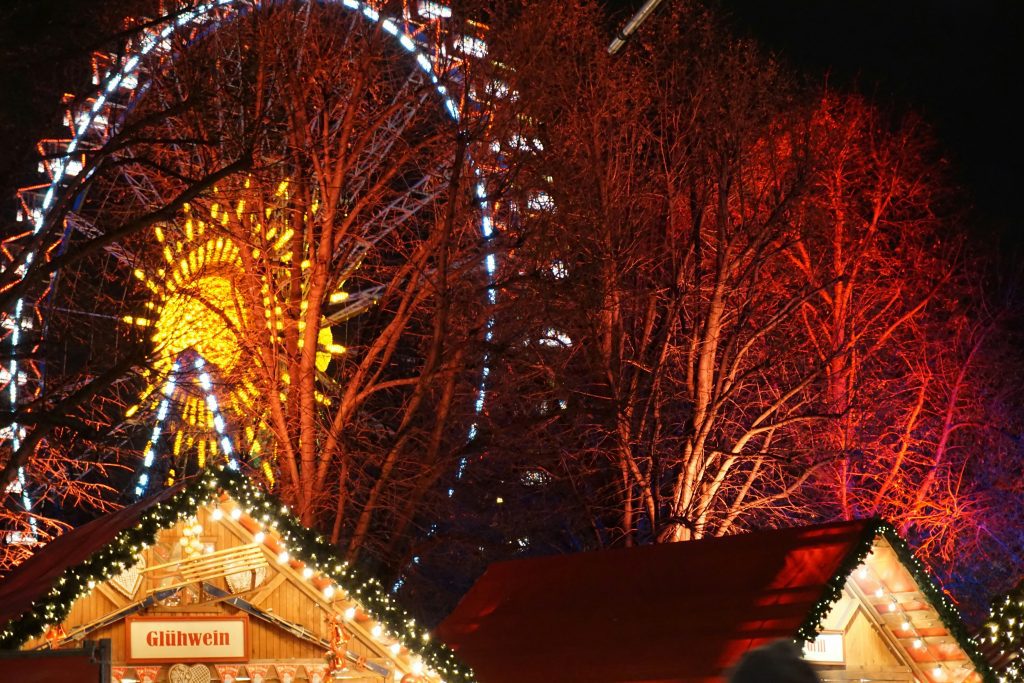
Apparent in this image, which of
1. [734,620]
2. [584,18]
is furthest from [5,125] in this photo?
[584,18]

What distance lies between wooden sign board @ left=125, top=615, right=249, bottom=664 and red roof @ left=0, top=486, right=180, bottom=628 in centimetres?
69

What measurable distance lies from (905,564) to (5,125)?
30.8 feet

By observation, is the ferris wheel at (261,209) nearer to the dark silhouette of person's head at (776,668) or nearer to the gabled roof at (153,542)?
the gabled roof at (153,542)

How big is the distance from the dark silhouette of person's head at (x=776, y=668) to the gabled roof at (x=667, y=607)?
8.15 meters

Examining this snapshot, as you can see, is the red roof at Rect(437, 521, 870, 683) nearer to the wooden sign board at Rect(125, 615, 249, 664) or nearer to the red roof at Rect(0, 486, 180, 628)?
the wooden sign board at Rect(125, 615, 249, 664)

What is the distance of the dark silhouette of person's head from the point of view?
3.96 meters

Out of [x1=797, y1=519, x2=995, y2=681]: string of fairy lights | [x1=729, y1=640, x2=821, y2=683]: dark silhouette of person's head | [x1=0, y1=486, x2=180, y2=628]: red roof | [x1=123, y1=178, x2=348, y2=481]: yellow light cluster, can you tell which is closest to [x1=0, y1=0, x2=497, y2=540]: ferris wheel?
[x1=123, y1=178, x2=348, y2=481]: yellow light cluster

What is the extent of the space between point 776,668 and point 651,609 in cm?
997

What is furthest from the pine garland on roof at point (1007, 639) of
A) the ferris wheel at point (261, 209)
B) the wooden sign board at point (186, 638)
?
the wooden sign board at point (186, 638)

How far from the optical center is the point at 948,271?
28016 mm

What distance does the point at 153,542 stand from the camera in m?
10.4

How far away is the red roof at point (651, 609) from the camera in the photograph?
1260 cm

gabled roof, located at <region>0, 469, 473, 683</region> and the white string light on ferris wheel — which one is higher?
the white string light on ferris wheel

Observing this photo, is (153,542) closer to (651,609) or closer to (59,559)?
(59,559)
